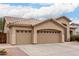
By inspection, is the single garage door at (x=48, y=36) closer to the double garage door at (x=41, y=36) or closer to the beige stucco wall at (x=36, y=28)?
the double garage door at (x=41, y=36)

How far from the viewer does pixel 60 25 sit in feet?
61.2

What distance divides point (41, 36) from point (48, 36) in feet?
2.06

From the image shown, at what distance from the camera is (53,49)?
16.6 m

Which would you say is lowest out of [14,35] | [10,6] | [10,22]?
[14,35]

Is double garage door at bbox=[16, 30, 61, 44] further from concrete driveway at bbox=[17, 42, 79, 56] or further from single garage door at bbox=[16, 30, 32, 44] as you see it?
concrete driveway at bbox=[17, 42, 79, 56]

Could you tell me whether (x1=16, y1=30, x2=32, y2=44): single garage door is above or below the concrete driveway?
above

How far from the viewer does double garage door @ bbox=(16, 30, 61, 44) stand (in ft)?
59.9

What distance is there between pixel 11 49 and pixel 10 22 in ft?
11.1

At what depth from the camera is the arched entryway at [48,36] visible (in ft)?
59.5

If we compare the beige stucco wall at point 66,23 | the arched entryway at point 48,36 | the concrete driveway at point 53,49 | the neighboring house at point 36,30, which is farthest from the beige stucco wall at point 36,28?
the concrete driveway at point 53,49

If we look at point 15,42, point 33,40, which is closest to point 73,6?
point 33,40

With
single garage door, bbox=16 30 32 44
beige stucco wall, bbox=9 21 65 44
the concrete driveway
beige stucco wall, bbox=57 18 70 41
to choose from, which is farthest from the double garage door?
beige stucco wall, bbox=57 18 70 41

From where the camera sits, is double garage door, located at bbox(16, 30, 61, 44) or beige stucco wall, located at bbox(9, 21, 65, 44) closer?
double garage door, located at bbox(16, 30, 61, 44)

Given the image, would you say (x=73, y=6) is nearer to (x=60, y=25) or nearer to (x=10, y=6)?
(x=60, y=25)
